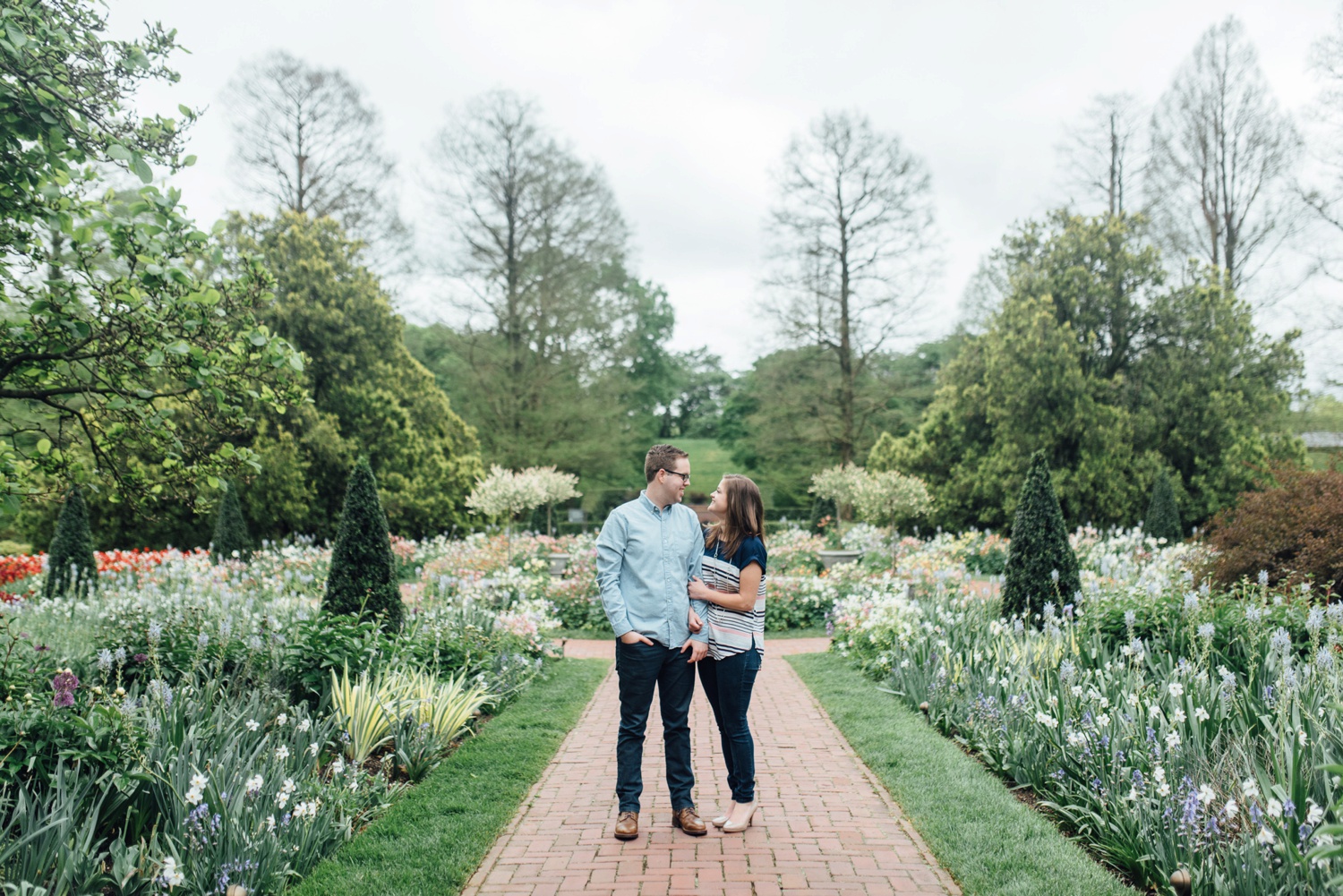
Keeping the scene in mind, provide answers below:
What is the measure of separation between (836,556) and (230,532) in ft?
35.4

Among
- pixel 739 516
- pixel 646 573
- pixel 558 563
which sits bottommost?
pixel 558 563

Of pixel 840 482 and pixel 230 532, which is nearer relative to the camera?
pixel 230 532

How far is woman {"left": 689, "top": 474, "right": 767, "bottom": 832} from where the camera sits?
366 centimetres

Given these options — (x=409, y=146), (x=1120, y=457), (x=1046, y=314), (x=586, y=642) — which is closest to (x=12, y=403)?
(x=586, y=642)

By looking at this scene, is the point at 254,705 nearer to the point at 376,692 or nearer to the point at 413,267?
the point at 376,692

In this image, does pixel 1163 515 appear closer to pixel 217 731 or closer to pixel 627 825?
pixel 627 825

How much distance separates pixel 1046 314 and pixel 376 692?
16.5 metres

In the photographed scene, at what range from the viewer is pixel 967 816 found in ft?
12.5

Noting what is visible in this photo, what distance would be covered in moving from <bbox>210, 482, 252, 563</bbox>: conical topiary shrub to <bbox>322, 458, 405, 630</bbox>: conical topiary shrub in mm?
8060

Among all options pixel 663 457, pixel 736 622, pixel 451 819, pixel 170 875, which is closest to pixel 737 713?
pixel 736 622

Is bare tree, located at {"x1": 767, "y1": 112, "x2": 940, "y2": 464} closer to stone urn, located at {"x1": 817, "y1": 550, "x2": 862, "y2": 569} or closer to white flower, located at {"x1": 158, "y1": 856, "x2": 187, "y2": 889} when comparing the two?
stone urn, located at {"x1": 817, "y1": 550, "x2": 862, "y2": 569}

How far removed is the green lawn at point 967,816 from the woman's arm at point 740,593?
1.32 meters

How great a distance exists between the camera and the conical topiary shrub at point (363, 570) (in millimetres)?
6512

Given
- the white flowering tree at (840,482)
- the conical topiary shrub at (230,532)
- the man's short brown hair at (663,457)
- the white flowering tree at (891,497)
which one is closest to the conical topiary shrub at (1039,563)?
the man's short brown hair at (663,457)
